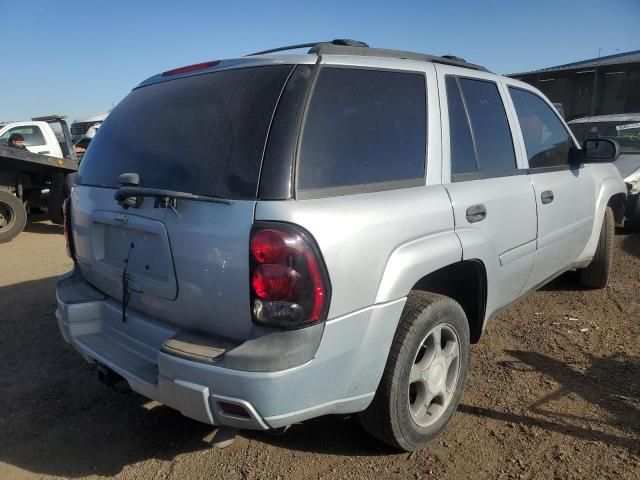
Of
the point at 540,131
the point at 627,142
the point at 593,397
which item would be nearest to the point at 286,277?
the point at 593,397

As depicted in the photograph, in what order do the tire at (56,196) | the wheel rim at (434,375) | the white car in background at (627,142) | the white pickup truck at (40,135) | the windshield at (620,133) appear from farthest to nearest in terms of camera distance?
1. the white pickup truck at (40,135)
2. the tire at (56,196)
3. the windshield at (620,133)
4. the white car in background at (627,142)
5. the wheel rim at (434,375)

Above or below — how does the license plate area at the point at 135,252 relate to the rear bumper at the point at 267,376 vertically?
above

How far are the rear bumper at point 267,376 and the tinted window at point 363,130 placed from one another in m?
0.58

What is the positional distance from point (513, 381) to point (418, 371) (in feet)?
3.49

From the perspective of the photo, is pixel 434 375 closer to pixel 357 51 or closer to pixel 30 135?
pixel 357 51

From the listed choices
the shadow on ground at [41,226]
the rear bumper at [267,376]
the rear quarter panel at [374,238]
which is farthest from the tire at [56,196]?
the rear quarter panel at [374,238]

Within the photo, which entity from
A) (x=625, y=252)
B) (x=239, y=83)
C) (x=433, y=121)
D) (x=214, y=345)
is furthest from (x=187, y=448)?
(x=625, y=252)

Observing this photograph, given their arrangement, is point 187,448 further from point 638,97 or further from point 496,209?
point 638,97

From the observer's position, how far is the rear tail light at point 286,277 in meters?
1.84

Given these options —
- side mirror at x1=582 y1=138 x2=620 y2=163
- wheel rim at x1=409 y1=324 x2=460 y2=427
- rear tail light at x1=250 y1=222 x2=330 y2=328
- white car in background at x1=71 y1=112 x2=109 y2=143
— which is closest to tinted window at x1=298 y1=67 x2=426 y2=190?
rear tail light at x1=250 y1=222 x2=330 y2=328

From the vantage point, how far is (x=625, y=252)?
628 centimetres

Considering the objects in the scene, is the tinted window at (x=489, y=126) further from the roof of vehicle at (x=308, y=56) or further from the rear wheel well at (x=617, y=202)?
the rear wheel well at (x=617, y=202)

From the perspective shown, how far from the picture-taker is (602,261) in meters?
4.68

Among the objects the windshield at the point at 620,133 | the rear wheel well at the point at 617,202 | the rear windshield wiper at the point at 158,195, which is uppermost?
the windshield at the point at 620,133
